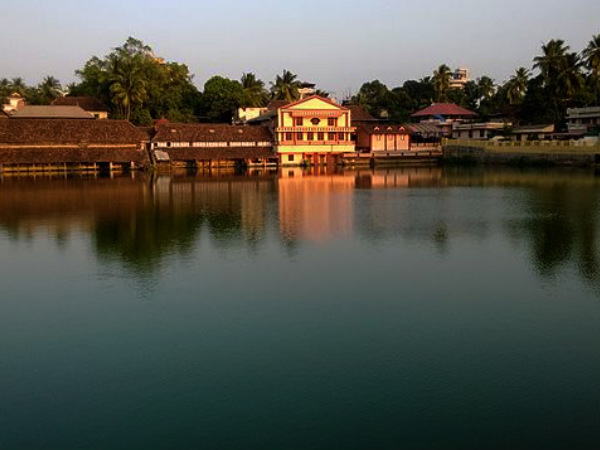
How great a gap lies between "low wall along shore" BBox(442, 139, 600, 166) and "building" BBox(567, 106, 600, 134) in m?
7.09

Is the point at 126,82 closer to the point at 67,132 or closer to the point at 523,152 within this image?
the point at 67,132

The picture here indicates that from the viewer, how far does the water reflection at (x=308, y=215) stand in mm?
19109

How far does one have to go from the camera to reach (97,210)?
1088 inches

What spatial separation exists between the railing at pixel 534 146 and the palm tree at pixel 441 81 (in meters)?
21.3

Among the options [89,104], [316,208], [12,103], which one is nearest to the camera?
[316,208]

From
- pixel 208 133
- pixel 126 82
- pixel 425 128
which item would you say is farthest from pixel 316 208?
pixel 425 128

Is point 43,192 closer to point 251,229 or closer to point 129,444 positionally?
point 251,229

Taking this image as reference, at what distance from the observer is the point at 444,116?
73.6m

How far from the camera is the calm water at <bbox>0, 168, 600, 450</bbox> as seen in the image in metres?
7.79

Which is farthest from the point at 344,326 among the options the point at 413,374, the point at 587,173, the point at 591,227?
the point at 587,173

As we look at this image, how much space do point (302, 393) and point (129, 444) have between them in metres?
2.54

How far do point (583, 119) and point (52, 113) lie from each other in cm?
5424

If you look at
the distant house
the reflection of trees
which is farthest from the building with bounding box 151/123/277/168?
the reflection of trees

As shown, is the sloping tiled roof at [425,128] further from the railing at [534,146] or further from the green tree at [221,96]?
the green tree at [221,96]
